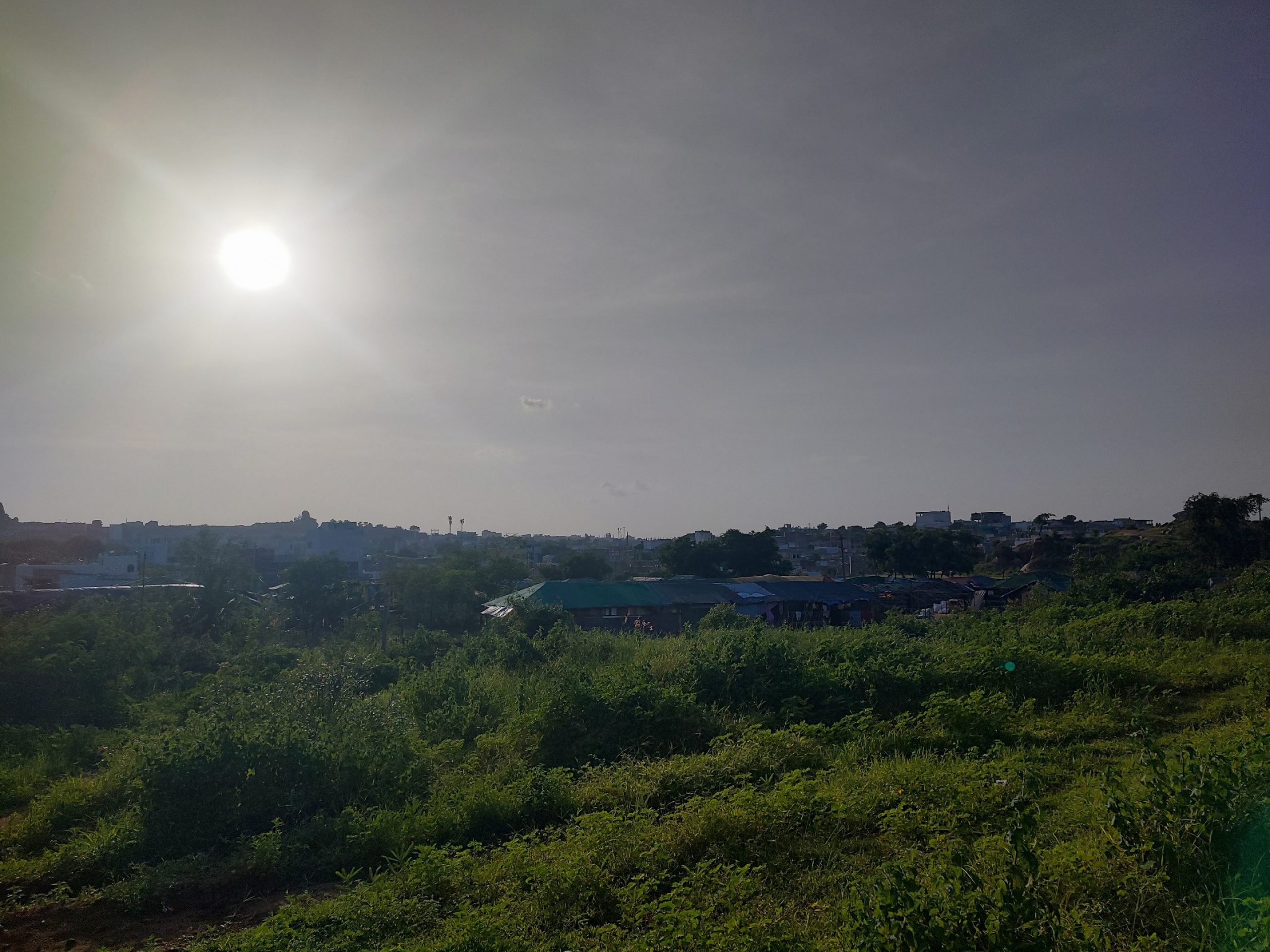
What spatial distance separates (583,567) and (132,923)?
38037 millimetres

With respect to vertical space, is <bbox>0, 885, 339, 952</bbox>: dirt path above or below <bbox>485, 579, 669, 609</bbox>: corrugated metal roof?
below

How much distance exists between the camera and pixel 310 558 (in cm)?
3170

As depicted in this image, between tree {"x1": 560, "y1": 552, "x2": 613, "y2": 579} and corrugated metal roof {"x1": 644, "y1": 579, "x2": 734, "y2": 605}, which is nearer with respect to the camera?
corrugated metal roof {"x1": 644, "y1": 579, "x2": 734, "y2": 605}

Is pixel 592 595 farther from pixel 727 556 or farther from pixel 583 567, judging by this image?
pixel 727 556

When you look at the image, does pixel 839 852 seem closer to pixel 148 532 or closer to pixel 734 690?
pixel 734 690

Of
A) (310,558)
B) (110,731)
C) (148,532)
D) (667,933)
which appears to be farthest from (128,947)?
(148,532)

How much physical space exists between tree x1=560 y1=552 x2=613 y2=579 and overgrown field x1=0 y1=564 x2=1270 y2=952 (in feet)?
92.3

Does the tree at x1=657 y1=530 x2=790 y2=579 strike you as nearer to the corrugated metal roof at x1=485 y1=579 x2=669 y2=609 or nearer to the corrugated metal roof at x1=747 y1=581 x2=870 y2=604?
the corrugated metal roof at x1=747 y1=581 x2=870 y2=604

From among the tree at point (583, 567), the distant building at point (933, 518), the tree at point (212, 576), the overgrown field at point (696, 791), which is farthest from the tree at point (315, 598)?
the distant building at point (933, 518)

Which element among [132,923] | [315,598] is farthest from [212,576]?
[132,923]

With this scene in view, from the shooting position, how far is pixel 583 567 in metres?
43.9

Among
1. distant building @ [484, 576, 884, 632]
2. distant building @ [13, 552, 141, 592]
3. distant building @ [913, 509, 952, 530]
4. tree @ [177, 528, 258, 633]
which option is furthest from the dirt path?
distant building @ [913, 509, 952, 530]

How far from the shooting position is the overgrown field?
4.02m

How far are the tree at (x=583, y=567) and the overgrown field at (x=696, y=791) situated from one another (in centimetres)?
2814
